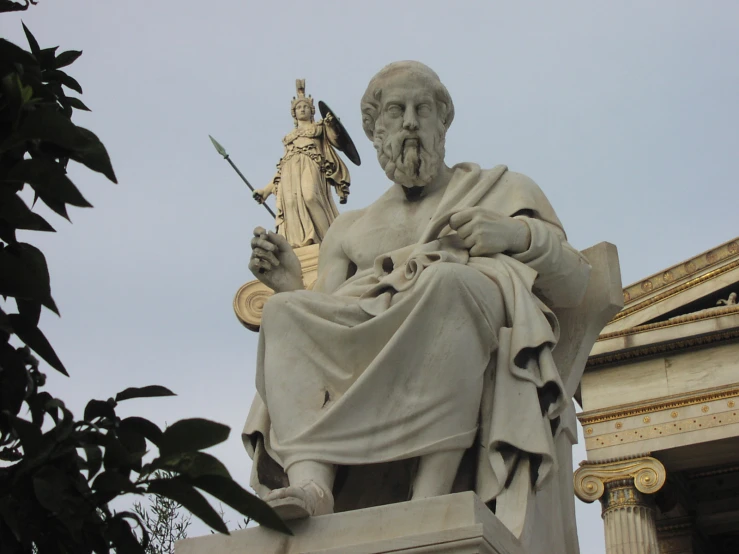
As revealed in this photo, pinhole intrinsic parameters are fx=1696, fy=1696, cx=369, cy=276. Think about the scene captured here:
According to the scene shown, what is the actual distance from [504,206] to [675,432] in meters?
13.6

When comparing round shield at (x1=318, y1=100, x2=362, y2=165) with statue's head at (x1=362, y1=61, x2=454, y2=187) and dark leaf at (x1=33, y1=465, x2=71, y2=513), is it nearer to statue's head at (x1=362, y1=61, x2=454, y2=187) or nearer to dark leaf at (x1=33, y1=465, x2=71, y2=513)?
statue's head at (x1=362, y1=61, x2=454, y2=187)

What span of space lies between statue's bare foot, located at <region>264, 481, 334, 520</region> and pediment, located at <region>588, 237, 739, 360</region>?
14.4m

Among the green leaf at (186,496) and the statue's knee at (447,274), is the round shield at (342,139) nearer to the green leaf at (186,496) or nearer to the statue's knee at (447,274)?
the statue's knee at (447,274)

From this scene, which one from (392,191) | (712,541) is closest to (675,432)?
(712,541)

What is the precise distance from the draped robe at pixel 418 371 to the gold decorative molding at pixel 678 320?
46.6 feet

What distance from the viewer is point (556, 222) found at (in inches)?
238

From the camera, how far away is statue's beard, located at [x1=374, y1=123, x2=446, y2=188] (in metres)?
6.01

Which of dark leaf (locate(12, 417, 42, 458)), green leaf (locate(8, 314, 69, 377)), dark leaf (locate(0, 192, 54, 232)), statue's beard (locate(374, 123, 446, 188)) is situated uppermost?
statue's beard (locate(374, 123, 446, 188))

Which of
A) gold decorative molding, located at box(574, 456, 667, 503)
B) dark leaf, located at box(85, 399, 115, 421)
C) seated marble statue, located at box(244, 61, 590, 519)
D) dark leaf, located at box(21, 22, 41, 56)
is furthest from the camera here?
gold decorative molding, located at box(574, 456, 667, 503)

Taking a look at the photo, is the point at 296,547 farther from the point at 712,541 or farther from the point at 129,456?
the point at 712,541

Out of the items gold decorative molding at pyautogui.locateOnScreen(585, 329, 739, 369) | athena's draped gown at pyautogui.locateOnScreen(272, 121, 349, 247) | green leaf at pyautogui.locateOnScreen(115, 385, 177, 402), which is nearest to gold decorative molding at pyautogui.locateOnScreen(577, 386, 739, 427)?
gold decorative molding at pyautogui.locateOnScreen(585, 329, 739, 369)

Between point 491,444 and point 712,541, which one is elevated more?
point 712,541

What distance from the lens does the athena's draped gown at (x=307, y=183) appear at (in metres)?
16.6

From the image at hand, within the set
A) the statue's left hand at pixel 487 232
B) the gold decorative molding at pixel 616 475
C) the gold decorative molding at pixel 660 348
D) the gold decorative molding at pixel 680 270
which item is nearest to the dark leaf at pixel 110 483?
the statue's left hand at pixel 487 232
